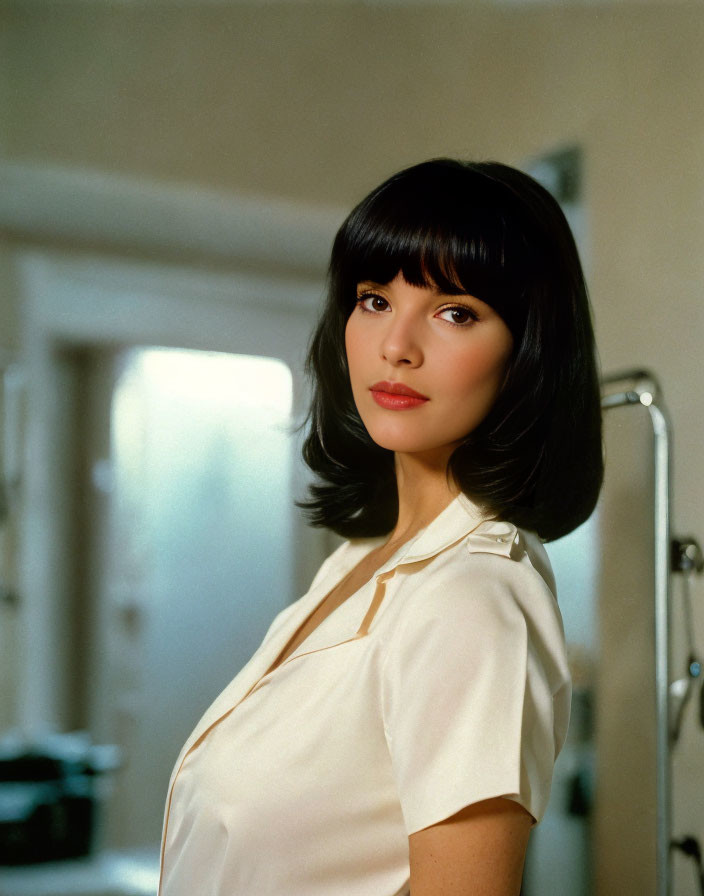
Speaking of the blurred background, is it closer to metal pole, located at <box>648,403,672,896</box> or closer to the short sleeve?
metal pole, located at <box>648,403,672,896</box>

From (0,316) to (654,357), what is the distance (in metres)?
1.49

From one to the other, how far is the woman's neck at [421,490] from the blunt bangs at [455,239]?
171 millimetres

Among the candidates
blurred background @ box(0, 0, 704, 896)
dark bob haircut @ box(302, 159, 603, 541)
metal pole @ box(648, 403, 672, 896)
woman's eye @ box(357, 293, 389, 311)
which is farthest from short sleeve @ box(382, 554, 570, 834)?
blurred background @ box(0, 0, 704, 896)

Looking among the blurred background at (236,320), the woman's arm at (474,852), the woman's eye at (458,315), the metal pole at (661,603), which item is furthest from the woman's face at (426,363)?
the blurred background at (236,320)

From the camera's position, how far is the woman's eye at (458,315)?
794mm

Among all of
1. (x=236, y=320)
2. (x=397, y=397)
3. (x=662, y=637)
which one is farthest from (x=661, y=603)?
(x=236, y=320)

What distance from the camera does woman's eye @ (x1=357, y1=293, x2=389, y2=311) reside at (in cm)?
85

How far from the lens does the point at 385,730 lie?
2.42ft

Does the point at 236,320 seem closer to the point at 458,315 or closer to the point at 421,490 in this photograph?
the point at 421,490

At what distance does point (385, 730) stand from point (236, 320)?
1.95 meters

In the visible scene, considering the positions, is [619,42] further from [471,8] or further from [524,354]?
[524,354]

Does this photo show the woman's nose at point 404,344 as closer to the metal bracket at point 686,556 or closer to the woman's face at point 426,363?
the woman's face at point 426,363

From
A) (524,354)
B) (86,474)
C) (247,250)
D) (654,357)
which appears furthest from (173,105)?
(524,354)

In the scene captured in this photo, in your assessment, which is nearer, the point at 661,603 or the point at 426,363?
the point at 426,363
